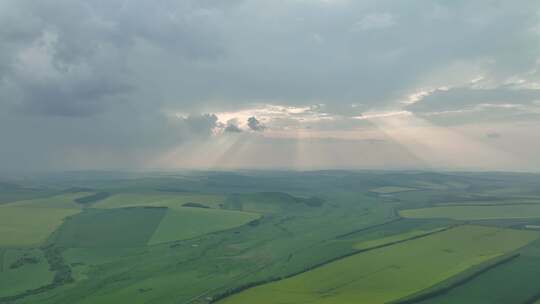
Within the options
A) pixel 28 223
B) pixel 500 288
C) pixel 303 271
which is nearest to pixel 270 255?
pixel 303 271

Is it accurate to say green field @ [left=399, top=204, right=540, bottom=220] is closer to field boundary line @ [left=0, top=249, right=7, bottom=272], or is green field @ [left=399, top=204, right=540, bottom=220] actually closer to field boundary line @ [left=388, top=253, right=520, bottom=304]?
field boundary line @ [left=388, top=253, right=520, bottom=304]

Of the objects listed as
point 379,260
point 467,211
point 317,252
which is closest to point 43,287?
point 317,252

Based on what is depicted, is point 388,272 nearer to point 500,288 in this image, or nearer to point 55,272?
point 500,288

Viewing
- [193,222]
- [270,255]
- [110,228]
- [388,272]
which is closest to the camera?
[388,272]

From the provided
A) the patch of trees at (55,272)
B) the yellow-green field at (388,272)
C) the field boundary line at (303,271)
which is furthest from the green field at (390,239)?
the patch of trees at (55,272)

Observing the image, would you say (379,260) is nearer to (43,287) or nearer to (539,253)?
(539,253)

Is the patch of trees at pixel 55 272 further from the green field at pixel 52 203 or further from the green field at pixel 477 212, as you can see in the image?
the green field at pixel 477 212
